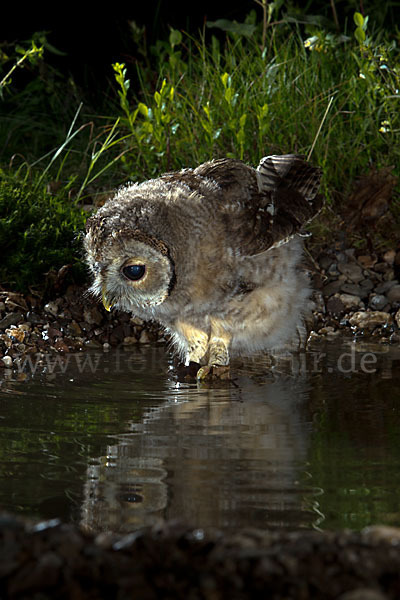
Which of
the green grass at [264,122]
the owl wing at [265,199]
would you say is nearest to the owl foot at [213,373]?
the owl wing at [265,199]

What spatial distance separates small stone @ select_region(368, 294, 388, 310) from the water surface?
62cm

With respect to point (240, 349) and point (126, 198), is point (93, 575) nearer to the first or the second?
point (126, 198)

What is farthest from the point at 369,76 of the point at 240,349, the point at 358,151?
the point at 240,349

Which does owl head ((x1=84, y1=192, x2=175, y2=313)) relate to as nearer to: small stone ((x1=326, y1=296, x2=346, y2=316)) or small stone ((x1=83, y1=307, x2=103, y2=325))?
small stone ((x1=83, y1=307, x2=103, y2=325))

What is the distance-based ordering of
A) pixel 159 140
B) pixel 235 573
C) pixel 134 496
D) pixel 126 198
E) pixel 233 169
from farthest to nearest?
pixel 159 140 → pixel 233 169 → pixel 126 198 → pixel 134 496 → pixel 235 573

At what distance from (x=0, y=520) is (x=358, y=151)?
4869mm

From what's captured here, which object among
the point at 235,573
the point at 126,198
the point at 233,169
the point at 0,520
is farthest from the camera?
the point at 233,169

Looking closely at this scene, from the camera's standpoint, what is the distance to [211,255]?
4.31m

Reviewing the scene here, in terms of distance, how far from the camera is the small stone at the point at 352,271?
19.9 ft

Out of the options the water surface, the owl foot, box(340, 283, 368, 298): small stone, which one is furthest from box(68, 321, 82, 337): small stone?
box(340, 283, 368, 298): small stone

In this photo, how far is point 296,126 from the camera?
6504 millimetres

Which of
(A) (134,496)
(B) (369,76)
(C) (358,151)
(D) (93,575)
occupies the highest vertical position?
(B) (369,76)

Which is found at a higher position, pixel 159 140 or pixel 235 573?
pixel 159 140

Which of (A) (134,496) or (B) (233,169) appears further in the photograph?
(B) (233,169)
